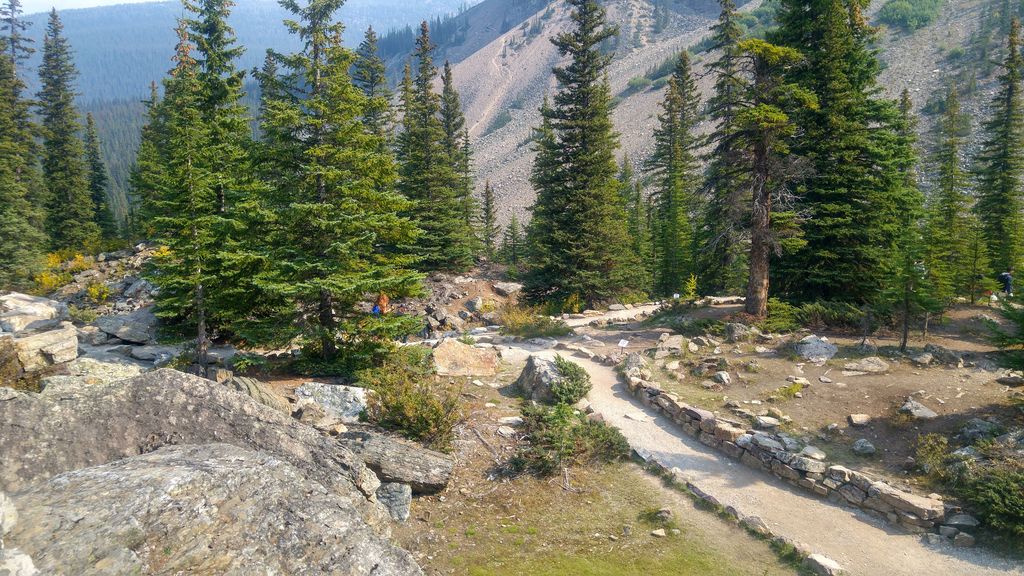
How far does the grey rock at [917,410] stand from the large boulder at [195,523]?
9873 millimetres

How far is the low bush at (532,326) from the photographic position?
1928 cm

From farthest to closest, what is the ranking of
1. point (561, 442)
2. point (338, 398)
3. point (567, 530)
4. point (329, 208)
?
point (329, 208) → point (338, 398) → point (561, 442) → point (567, 530)

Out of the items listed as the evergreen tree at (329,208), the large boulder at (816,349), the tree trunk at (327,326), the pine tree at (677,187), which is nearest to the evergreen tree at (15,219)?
the evergreen tree at (329,208)

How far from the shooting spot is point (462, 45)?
198 metres

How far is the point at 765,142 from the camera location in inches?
646

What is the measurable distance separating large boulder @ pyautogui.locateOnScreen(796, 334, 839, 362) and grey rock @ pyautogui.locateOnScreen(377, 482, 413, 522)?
10.9 metres

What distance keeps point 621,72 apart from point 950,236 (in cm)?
12169

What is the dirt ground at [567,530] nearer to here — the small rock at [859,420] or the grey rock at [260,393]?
the grey rock at [260,393]

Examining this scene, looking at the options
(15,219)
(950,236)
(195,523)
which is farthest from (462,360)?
(15,219)

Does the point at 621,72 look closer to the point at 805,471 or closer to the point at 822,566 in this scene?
the point at 805,471

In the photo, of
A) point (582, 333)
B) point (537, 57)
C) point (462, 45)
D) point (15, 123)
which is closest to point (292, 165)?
point (582, 333)

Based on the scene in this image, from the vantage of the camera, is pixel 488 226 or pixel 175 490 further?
pixel 488 226

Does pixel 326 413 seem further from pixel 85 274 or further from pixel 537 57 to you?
pixel 537 57

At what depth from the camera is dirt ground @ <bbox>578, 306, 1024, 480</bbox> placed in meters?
9.50
